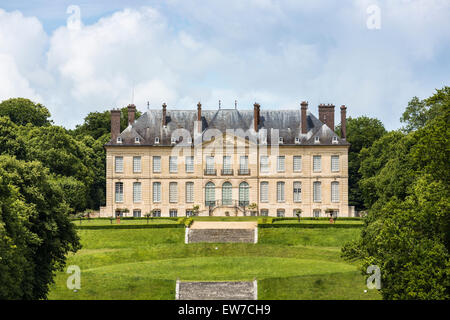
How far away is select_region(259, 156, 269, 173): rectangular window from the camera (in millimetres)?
56219

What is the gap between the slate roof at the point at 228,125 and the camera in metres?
56.3

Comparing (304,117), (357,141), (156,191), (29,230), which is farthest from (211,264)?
(357,141)

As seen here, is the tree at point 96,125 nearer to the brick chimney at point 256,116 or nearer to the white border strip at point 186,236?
the brick chimney at point 256,116

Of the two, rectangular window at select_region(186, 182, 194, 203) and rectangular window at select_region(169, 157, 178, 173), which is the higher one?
rectangular window at select_region(169, 157, 178, 173)

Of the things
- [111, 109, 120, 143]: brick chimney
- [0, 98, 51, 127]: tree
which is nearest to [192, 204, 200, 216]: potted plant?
[111, 109, 120, 143]: brick chimney

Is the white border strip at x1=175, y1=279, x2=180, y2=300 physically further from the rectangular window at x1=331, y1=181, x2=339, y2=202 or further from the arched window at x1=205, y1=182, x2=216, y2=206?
the rectangular window at x1=331, y1=181, x2=339, y2=202

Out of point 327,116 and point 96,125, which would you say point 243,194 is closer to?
point 327,116

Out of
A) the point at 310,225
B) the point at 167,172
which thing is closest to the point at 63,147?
the point at 167,172

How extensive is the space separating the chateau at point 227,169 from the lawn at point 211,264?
15.5m

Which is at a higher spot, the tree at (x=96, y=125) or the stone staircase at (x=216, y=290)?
the tree at (x=96, y=125)

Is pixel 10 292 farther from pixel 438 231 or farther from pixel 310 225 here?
pixel 310 225

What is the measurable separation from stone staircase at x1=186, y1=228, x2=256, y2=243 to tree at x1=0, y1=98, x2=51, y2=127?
28.8 metres

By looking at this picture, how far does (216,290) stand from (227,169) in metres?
29.3

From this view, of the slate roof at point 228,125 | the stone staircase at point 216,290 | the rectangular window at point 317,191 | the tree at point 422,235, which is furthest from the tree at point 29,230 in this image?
the rectangular window at point 317,191
